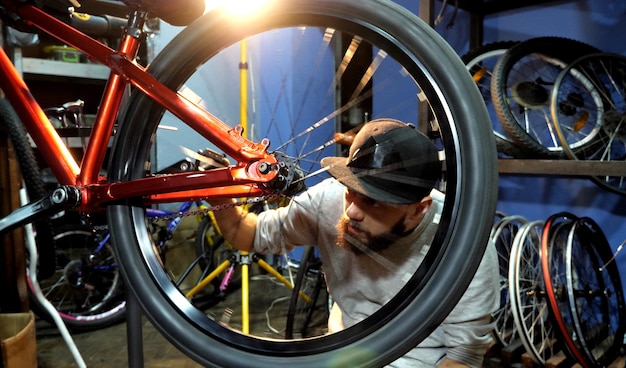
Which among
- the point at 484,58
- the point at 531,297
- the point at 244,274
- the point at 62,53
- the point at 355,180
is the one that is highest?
the point at 62,53

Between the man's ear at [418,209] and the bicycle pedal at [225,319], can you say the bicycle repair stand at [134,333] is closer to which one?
the bicycle pedal at [225,319]

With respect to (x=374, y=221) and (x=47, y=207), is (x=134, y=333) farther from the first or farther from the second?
(x=374, y=221)

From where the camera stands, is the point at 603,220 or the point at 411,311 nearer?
the point at 411,311

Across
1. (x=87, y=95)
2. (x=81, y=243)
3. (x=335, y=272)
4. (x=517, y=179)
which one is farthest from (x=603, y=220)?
(x=87, y=95)

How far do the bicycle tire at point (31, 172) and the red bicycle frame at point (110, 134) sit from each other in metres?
0.42

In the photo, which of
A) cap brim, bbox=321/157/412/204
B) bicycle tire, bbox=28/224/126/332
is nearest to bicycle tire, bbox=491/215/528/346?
cap brim, bbox=321/157/412/204

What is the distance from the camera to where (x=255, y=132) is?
1016 millimetres

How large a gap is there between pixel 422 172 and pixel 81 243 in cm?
221

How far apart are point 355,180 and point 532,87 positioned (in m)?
1.46

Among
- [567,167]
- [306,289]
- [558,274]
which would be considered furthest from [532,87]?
[306,289]

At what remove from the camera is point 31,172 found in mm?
1131

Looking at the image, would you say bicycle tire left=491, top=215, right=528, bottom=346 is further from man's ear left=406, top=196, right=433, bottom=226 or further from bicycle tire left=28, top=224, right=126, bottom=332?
bicycle tire left=28, top=224, right=126, bottom=332

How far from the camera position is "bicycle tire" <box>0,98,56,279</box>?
1.13 m

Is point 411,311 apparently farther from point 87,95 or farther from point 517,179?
point 87,95
